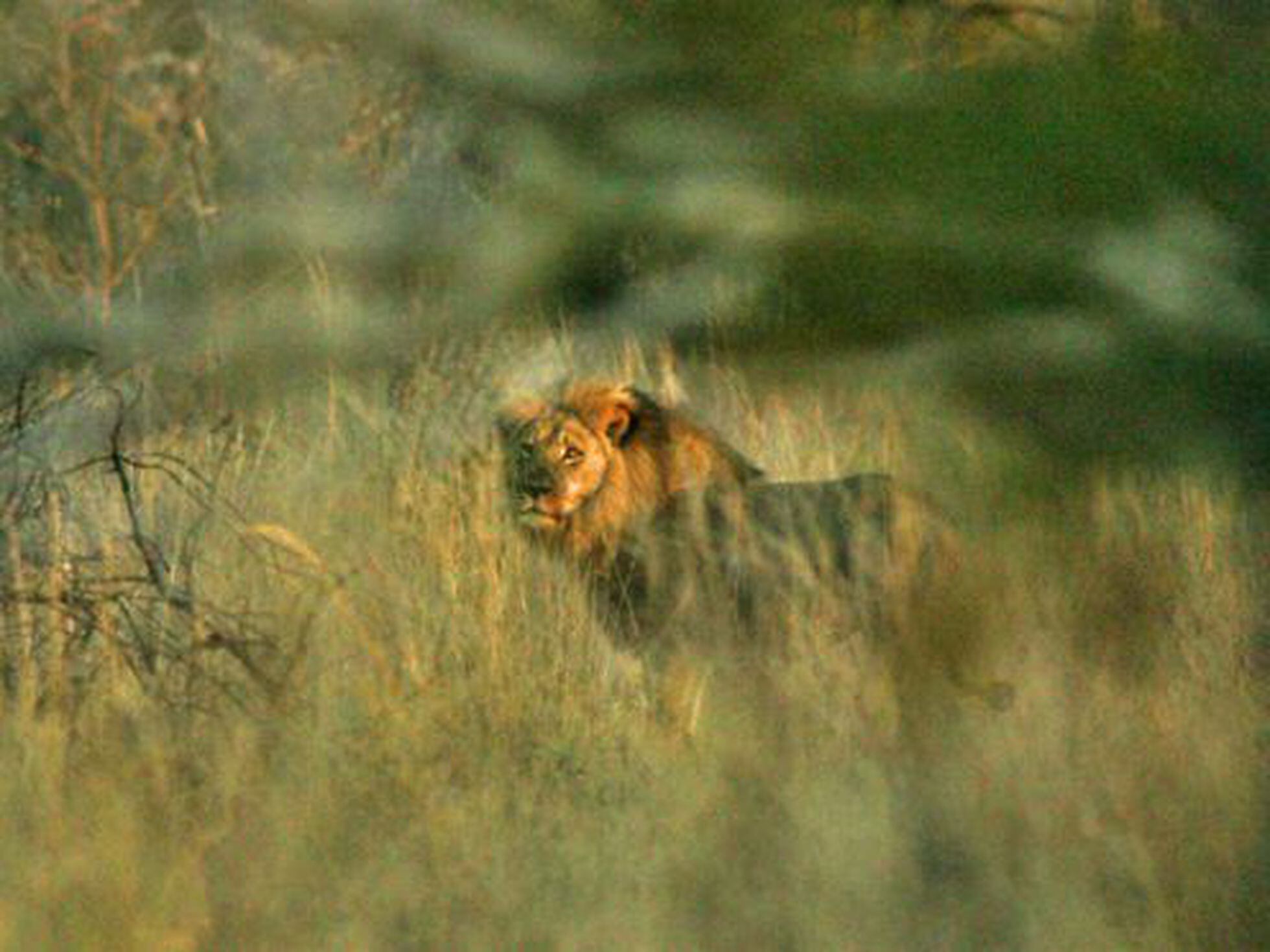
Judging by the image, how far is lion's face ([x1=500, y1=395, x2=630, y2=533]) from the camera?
4.38 metres

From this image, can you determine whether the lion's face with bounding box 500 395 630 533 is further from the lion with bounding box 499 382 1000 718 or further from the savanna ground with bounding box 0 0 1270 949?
the savanna ground with bounding box 0 0 1270 949

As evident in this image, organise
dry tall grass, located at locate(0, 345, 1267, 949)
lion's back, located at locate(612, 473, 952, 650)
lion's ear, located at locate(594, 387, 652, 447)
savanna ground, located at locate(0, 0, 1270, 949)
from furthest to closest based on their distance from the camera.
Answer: lion's ear, located at locate(594, 387, 652, 447) < lion's back, located at locate(612, 473, 952, 650) < dry tall grass, located at locate(0, 345, 1267, 949) < savanna ground, located at locate(0, 0, 1270, 949)

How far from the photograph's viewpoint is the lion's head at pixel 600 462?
4.38 meters

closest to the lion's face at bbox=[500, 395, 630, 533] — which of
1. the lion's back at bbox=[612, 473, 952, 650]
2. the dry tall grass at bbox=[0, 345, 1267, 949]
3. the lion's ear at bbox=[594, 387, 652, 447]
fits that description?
the lion's ear at bbox=[594, 387, 652, 447]

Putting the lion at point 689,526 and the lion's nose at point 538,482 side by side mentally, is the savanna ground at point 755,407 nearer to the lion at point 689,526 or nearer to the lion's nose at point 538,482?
the lion at point 689,526

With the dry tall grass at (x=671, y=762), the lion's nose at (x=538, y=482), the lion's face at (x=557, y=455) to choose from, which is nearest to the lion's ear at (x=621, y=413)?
the lion's face at (x=557, y=455)

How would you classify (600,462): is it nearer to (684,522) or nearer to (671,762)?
(684,522)

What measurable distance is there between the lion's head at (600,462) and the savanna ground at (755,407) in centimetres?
52

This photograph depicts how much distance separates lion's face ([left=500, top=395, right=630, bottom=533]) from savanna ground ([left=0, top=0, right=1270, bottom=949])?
509 mm

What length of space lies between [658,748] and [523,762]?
0.71 feet

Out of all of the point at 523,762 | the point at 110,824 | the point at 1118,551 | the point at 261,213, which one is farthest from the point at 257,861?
the point at 1118,551

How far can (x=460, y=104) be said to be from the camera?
285 centimetres

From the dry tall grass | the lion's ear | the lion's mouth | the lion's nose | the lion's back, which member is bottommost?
the dry tall grass

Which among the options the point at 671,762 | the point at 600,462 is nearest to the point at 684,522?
the point at 600,462
